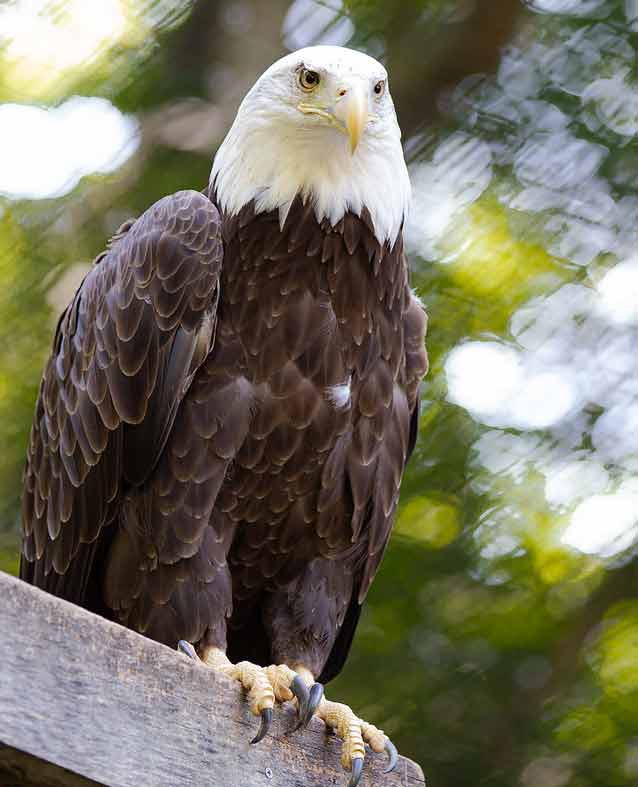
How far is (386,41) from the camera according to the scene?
508cm

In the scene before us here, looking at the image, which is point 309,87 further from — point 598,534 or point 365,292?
point 598,534

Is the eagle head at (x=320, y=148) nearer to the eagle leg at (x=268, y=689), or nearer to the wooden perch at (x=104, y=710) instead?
the eagle leg at (x=268, y=689)

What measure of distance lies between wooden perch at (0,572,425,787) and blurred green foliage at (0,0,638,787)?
274 cm

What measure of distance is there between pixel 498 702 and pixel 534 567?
56 centimetres

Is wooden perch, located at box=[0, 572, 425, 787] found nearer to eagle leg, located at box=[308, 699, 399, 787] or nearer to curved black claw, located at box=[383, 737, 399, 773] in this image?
eagle leg, located at box=[308, 699, 399, 787]

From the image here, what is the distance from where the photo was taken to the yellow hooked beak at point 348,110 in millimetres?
3354

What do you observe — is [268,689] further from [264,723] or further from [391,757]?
[391,757]

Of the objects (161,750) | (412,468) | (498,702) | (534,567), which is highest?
(161,750)

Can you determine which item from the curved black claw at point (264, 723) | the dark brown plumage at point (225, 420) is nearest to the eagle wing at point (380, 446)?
the dark brown plumage at point (225, 420)

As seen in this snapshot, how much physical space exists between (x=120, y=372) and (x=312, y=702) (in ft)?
3.33

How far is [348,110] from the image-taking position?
11.1ft

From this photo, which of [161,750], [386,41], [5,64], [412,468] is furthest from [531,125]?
[161,750]

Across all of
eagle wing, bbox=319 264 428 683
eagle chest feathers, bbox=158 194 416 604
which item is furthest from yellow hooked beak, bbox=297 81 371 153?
eagle wing, bbox=319 264 428 683

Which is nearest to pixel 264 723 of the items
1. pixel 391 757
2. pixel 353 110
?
pixel 391 757
